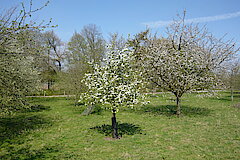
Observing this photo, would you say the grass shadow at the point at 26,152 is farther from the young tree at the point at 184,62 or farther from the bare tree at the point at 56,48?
the bare tree at the point at 56,48

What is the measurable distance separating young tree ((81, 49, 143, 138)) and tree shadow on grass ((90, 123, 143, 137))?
2.95 feet

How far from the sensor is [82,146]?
24.6 ft

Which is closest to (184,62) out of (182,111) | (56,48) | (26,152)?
(182,111)

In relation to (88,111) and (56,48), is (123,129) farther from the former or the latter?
(56,48)

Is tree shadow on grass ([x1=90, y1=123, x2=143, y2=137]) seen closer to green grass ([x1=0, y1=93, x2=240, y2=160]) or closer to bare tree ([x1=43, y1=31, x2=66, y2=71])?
green grass ([x1=0, y1=93, x2=240, y2=160])

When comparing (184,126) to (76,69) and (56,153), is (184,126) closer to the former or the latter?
(56,153)

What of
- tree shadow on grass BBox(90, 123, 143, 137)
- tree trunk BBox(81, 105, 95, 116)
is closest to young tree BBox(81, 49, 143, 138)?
tree shadow on grass BBox(90, 123, 143, 137)

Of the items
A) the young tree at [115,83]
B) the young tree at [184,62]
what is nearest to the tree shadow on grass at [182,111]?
the young tree at [184,62]

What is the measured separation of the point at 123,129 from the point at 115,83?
307cm

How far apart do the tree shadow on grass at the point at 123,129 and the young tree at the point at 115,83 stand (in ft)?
2.95

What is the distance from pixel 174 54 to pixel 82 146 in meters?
8.51

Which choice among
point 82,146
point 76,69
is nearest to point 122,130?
point 82,146

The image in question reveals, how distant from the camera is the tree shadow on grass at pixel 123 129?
30.2 ft

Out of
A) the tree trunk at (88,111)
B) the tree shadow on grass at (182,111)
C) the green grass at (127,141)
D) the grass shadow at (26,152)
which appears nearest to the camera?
the grass shadow at (26,152)
